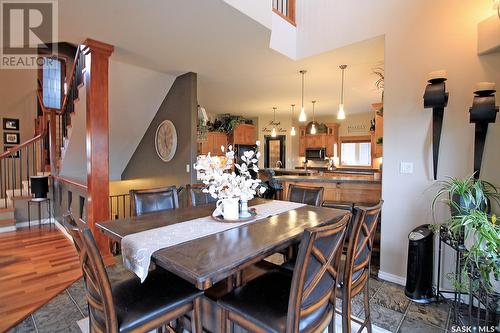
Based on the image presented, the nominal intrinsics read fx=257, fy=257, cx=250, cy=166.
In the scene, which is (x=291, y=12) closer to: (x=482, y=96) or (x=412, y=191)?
(x=482, y=96)

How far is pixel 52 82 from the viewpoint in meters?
5.77

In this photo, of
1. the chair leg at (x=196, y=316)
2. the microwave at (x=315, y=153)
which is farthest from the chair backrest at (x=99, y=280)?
the microwave at (x=315, y=153)

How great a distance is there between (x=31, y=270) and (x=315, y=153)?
7.62m

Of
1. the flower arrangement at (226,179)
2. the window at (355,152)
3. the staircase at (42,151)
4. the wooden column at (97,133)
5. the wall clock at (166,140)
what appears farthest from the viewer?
the window at (355,152)

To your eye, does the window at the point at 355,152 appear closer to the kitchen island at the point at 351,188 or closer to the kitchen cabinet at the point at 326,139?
the kitchen cabinet at the point at 326,139

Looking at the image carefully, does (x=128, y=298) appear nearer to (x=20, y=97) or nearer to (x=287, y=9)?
(x=287, y=9)

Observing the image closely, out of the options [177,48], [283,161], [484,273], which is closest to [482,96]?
[484,273]

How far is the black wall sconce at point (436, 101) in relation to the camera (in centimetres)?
232

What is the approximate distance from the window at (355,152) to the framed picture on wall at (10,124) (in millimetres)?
9214

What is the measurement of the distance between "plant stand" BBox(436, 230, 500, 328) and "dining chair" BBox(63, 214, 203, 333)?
1.86 m

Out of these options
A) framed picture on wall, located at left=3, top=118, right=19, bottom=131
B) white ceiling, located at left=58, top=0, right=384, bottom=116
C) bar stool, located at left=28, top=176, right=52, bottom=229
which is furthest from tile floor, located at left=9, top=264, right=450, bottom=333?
framed picture on wall, located at left=3, top=118, right=19, bottom=131

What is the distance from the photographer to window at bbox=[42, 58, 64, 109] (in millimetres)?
5500

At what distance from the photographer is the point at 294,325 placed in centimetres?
114

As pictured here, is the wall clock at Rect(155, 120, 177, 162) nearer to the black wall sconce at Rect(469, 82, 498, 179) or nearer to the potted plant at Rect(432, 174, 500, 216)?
the potted plant at Rect(432, 174, 500, 216)
